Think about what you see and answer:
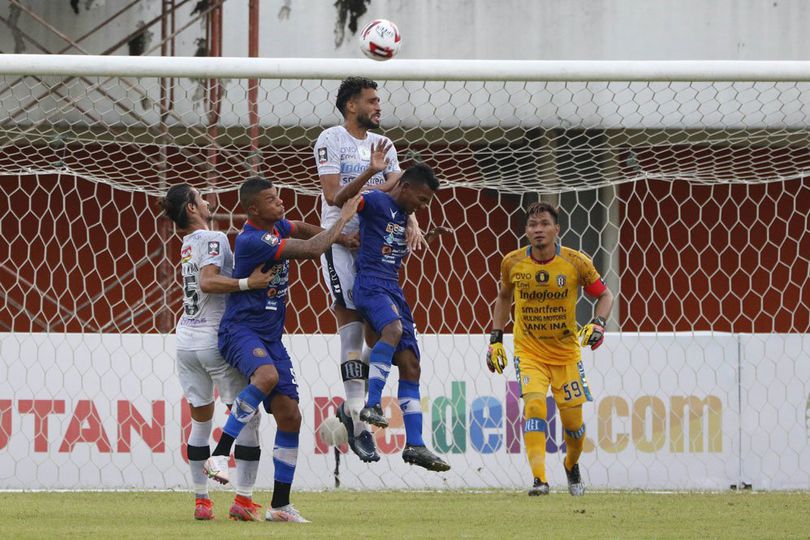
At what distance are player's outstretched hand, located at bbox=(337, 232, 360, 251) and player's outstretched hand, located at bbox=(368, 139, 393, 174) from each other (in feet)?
1.46

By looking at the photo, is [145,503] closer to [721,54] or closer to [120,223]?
[120,223]

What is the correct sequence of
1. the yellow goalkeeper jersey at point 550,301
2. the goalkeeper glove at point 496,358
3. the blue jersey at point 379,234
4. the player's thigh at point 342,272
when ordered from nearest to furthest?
the blue jersey at point 379,234 < the player's thigh at point 342,272 < the goalkeeper glove at point 496,358 < the yellow goalkeeper jersey at point 550,301

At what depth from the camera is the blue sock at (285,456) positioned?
6648mm

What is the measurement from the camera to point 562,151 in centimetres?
1123

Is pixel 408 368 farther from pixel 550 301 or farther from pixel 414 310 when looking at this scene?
pixel 414 310

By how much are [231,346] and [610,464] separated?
12.4 ft

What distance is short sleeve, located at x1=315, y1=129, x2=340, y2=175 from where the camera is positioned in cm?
732

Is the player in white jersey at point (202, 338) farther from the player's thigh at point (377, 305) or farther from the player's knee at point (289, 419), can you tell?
the player's thigh at point (377, 305)

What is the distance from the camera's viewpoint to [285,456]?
6.67 m

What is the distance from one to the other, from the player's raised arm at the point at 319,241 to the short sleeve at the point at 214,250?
0.38m

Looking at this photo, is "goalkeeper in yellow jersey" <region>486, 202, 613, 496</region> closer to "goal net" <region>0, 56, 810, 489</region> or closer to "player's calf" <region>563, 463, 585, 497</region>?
"player's calf" <region>563, 463, 585, 497</region>

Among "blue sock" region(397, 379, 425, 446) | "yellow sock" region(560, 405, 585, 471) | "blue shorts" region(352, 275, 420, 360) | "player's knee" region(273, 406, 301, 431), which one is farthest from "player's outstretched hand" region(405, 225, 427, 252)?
"yellow sock" region(560, 405, 585, 471)

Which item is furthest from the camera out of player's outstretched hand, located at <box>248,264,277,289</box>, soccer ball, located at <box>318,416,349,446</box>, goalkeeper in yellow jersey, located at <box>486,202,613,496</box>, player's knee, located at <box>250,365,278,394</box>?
soccer ball, located at <box>318,416,349,446</box>

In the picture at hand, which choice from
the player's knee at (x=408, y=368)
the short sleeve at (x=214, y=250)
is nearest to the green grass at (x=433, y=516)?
the player's knee at (x=408, y=368)
